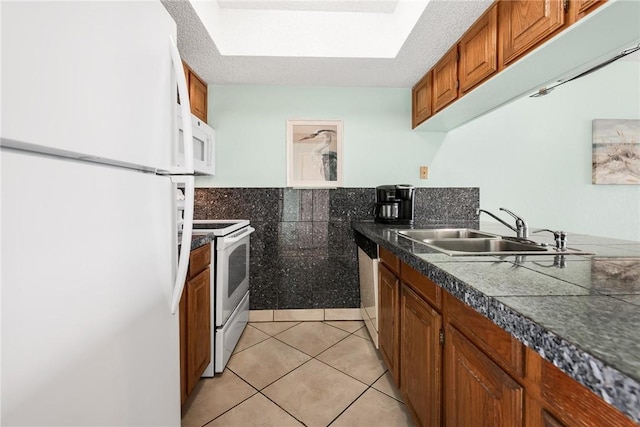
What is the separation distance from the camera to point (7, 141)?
0.41m

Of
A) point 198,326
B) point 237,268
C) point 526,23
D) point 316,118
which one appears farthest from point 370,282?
point 526,23

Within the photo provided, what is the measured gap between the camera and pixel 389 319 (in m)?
1.55

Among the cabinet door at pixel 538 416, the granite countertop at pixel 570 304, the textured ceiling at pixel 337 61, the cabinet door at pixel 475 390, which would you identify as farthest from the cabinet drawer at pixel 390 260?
the textured ceiling at pixel 337 61

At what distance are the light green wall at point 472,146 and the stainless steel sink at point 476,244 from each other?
81 cm

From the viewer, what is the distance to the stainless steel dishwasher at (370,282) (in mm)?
1833

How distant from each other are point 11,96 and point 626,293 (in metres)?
1.17

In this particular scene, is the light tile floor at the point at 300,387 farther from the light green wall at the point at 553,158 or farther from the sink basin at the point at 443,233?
the light green wall at the point at 553,158

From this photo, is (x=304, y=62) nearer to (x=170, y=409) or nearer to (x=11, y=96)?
(x=11, y=96)

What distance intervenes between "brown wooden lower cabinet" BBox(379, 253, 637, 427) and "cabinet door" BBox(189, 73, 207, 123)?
1922mm

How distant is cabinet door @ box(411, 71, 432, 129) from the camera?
2.20 meters

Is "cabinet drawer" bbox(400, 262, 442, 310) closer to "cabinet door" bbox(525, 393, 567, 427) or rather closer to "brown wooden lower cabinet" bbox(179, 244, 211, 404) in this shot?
"cabinet door" bbox(525, 393, 567, 427)

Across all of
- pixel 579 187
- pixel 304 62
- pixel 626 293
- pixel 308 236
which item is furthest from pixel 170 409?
pixel 579 187

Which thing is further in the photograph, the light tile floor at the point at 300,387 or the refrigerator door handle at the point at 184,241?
the light tile floor at the point at 300,387

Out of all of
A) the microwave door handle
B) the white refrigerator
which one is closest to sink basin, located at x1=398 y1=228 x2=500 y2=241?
the microwave door handle
